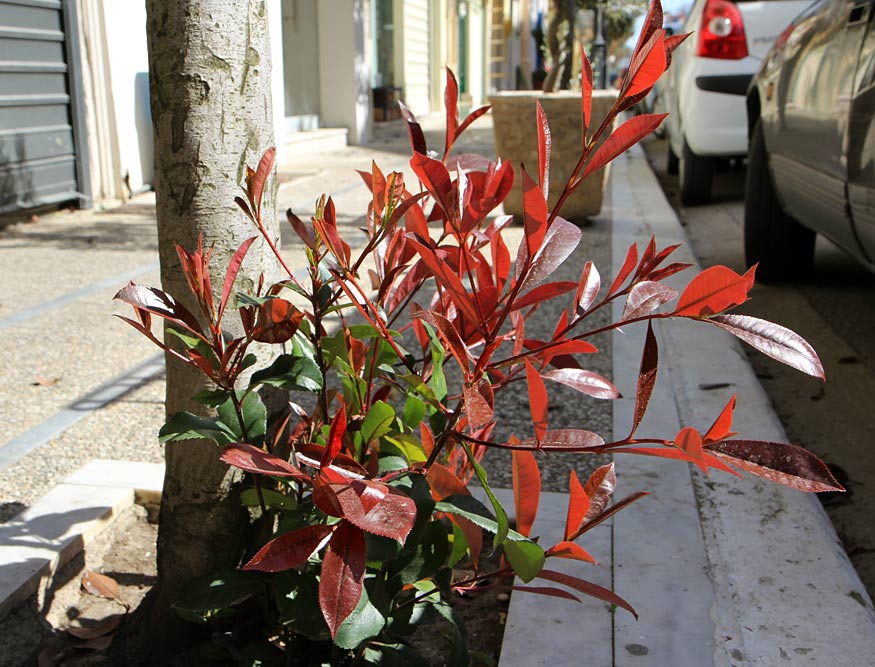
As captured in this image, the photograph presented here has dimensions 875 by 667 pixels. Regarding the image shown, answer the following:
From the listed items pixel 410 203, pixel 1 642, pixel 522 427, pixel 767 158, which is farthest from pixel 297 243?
pixel 410 203

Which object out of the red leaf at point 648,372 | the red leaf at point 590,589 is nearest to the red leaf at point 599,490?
the red leaf at point 590,589

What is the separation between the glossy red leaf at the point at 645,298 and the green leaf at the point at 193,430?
70 cm

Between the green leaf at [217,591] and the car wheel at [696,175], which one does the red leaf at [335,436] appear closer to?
the green leaf at [217,591]

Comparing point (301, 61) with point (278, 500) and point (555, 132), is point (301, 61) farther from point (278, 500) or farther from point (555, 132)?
point (278, 500)

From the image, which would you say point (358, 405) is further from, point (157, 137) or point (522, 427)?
point (522, 427)

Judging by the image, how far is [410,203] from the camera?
1.43 metres

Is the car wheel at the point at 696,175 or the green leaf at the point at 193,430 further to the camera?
the car wheel at the point at 696,175

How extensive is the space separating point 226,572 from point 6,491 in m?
1.30

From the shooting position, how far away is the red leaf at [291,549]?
1.26 m

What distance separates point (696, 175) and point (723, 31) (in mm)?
1380

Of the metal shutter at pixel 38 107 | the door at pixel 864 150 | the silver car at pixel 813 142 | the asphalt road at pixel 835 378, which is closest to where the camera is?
the asphalt road at pixel 835 378

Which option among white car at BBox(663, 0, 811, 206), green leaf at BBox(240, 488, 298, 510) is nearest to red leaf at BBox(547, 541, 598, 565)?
green leaf at BBox(240, 488, 298, 510)

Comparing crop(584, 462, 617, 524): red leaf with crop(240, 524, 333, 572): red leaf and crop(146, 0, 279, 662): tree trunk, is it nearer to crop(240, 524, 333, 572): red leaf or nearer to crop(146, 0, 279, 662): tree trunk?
crop(240, 524, 333, 572): red leaf

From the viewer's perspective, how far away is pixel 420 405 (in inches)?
65.6
